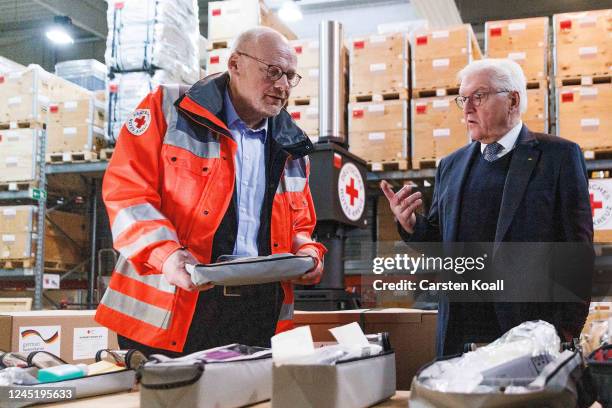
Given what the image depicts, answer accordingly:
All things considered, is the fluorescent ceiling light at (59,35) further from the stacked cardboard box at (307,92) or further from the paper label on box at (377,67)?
the paper label on box at (377,67)

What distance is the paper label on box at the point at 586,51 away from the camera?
6.00 m

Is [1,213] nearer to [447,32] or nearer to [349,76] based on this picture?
[349,76]

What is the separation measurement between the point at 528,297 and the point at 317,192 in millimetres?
2249

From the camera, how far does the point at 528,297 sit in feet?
6.21

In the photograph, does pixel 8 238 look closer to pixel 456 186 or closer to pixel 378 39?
pixel 378 39

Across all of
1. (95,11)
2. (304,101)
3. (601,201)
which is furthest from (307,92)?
(95,11)

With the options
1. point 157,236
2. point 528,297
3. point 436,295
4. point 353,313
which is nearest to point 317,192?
point 353,313

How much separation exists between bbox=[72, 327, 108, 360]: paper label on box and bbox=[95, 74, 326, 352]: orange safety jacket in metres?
0.76

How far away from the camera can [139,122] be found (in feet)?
5.52

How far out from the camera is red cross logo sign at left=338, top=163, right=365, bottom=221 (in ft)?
13.9

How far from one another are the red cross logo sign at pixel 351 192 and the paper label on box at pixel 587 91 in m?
2.45

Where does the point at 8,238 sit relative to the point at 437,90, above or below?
below

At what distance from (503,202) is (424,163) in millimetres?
4396

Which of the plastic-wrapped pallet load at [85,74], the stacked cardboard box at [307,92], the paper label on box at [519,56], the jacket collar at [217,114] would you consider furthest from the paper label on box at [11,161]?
the jacket collar at [217,114]
